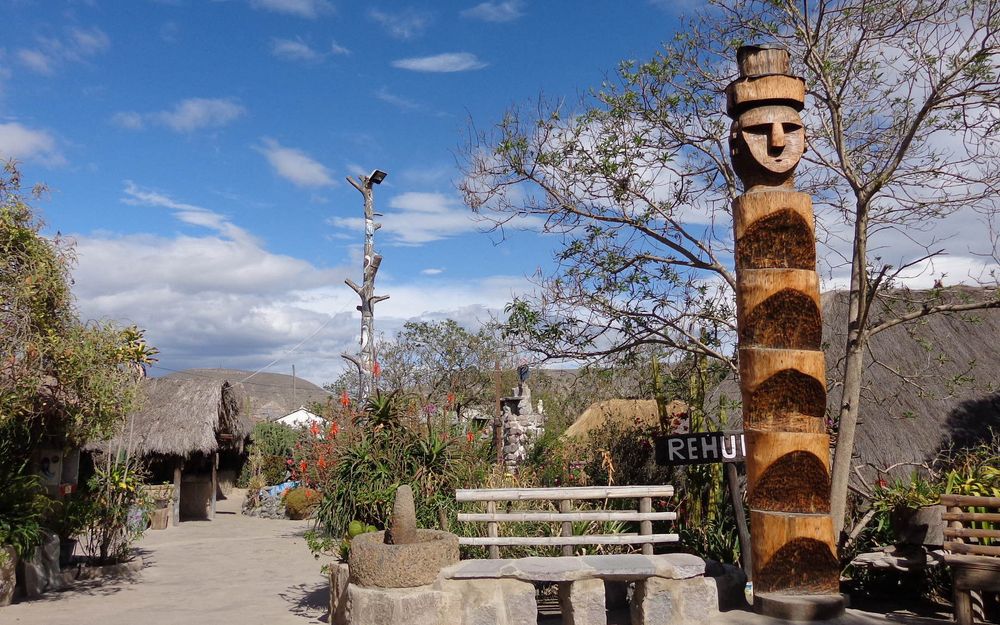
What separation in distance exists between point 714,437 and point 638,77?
433 centimetres

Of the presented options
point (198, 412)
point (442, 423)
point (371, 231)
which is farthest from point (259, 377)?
point (442, 423)

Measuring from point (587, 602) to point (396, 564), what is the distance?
5.13 feet

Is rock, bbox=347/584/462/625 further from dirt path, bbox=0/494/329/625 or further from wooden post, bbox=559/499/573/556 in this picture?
dirt path, bbox=0/494/329/625

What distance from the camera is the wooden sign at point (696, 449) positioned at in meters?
5.85

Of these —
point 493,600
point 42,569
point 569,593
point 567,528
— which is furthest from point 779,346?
point 42,569

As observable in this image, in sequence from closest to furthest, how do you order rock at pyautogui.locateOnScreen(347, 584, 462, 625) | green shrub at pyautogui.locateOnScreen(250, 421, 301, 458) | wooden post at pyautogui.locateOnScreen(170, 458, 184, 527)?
rock at pyautogui.locateOnScreen(347, 584, 462, 625), wooden post at pyautogui.locateOnScreen(170, 458, 184, 527), green shrub at pyautogui.locateOnScreen(250, 421, 301, 458)

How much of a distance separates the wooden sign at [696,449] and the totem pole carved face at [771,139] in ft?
6.99

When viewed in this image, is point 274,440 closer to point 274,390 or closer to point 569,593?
point 569,593

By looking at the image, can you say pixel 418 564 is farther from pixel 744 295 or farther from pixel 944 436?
pixel 944 436

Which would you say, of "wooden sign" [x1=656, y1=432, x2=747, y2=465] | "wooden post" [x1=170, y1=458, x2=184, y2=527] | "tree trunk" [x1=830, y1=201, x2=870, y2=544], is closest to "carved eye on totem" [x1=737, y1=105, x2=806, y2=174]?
"wooden sign" [x1=656, y1=432, x2=747, y2=465]

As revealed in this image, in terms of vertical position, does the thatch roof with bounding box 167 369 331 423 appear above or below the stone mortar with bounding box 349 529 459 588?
above

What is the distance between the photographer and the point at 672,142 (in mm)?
8406

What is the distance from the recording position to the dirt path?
7930 millimetres

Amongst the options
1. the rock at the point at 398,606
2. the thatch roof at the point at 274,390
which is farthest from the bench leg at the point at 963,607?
the thatch roof at the point at 274,390
